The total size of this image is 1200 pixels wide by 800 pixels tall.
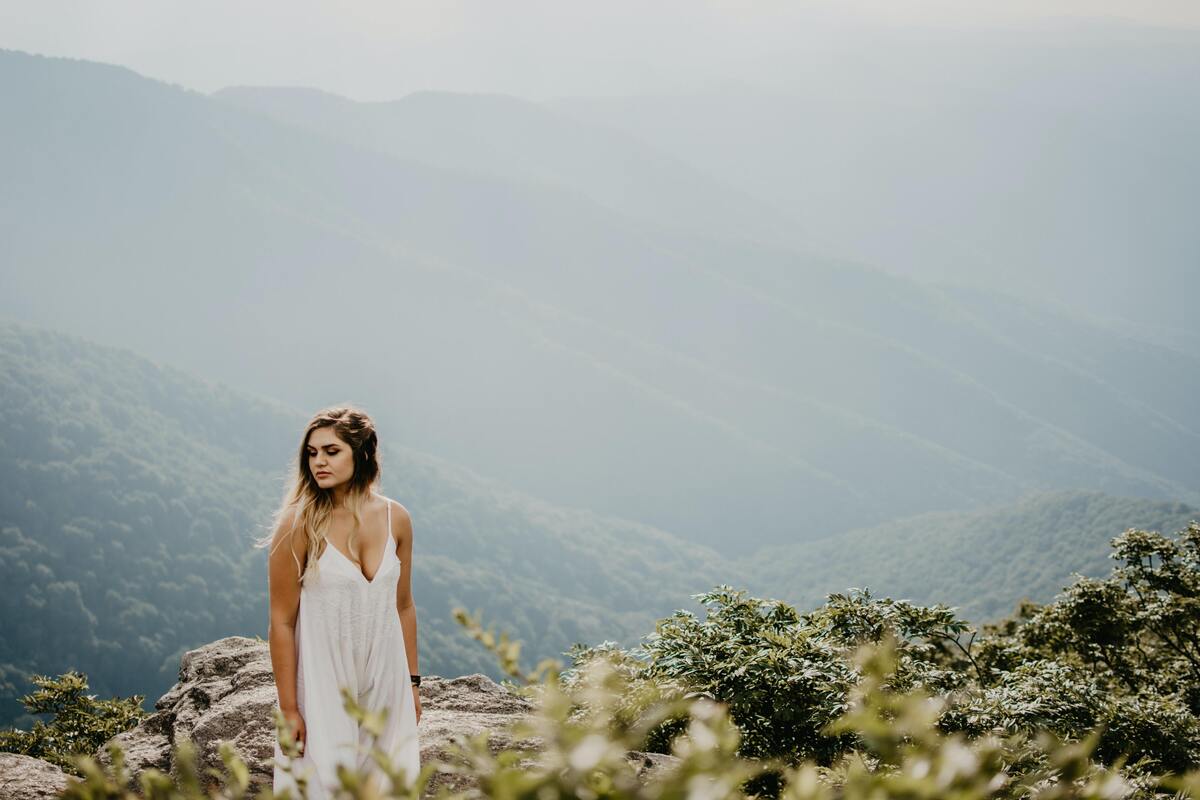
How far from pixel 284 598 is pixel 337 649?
267 millimetres

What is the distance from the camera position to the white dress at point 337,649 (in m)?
3.04

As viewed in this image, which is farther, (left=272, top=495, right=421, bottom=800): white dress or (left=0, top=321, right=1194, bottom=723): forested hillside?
(left=0, top=321, right=1194, bottom=723): forested hillside

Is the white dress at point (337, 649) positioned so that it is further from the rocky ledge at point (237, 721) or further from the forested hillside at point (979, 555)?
the forested hillside at point (979, 555)

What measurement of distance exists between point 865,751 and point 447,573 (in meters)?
99.2

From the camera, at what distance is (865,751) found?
396cm

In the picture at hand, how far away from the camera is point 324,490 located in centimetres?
315

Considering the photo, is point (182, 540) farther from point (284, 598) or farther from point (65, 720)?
point (284, 598)

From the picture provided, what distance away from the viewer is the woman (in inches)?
120

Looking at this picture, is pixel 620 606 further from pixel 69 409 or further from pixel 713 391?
pixel 713 391

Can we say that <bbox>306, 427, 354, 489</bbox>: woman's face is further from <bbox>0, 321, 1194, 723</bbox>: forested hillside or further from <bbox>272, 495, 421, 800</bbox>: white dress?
<bbox>0, 321, 1194, 723</bbox>: forested hillside

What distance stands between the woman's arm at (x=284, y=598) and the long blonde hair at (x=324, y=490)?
14 mm

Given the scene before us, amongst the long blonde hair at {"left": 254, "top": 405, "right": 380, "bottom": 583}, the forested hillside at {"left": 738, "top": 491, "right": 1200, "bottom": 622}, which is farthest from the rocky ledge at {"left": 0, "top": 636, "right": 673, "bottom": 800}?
the forested hillside at {"left": 738, "top": 491, "right": 1200, "bottom": 622}

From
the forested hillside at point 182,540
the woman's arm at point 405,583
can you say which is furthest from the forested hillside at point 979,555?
the woman's arm at point 405,583

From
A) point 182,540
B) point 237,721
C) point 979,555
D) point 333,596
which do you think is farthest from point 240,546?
point 333,596
